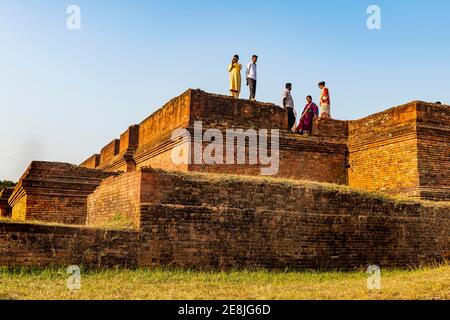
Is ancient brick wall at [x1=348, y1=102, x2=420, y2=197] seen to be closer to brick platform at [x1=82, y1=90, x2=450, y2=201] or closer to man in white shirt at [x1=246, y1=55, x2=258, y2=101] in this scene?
brick platform at [x1=82, y1=90, x2=450, y2=201]

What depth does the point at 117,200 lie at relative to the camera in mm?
8938

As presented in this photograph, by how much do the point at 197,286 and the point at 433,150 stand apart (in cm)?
737

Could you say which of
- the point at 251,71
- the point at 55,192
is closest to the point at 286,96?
the point at 251,71

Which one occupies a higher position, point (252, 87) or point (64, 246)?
point (252, 87)

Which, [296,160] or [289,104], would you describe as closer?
[296,160]

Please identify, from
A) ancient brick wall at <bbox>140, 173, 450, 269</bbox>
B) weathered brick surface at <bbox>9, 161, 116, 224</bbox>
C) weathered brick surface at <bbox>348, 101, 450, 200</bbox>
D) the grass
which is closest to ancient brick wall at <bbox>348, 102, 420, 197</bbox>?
weathered brick surface at <bbox>348, 101, 450, 200</bbox>

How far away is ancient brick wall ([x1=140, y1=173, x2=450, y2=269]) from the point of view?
26.8ft

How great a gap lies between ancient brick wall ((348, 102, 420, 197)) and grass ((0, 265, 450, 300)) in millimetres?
3908

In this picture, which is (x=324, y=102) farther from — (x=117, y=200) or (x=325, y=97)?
(x=117, y=200)

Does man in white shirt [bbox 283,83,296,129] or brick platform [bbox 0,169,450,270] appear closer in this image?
brick platform [bbox 0,169,450,270]

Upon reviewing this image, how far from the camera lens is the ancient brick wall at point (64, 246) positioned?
7.10m

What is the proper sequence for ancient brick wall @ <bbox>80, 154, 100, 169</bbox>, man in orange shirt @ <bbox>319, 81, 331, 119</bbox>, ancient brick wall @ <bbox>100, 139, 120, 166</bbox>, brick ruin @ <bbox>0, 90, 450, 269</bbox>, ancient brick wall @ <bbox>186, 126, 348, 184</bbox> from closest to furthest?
brick ruin @ <bbox>0, 90, 450, 269</bbox> → ancient brick wall @ <bbox>186, 126, 348, 184</bbox> → man in orange shirt @ <bbox>319, 81, 331, 119</bbox> → ancient brick wall @ <bbox>100, 139, 120, 166</bbox> → ancient brick wall @ <bbox>80, 154, 100, 169</bbox>

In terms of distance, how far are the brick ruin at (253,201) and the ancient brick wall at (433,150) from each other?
3 centimetres

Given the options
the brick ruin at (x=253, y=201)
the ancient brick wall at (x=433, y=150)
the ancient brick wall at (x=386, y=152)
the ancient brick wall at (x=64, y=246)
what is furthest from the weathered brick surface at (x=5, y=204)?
the ancient brick wall at (x=433, y=150)
